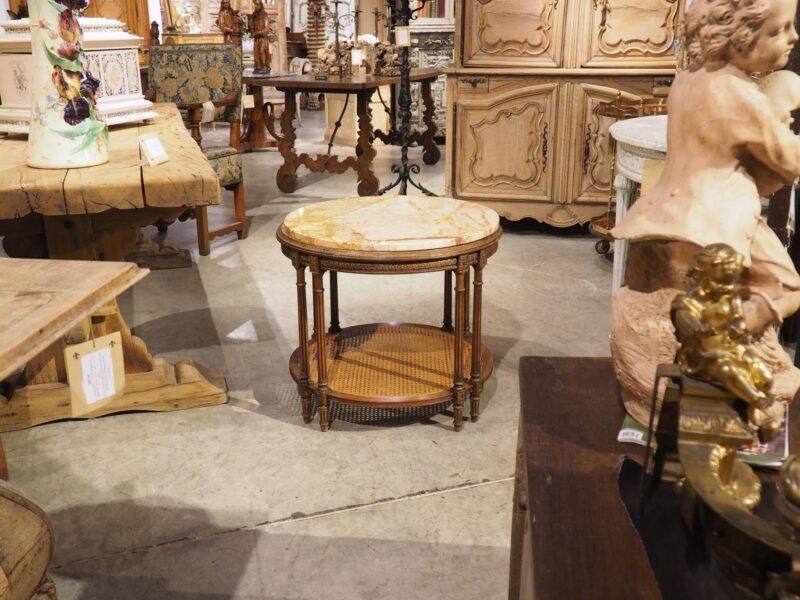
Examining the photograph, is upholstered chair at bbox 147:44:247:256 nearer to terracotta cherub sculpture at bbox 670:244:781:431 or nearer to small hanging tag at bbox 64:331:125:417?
small hanging tag at bbox 64:331:125:417

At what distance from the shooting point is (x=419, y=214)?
95.5 inches

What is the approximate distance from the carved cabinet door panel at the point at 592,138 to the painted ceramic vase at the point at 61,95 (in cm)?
289

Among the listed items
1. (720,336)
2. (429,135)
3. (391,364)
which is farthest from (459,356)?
(429,135)

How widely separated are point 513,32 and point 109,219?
2.80 metres

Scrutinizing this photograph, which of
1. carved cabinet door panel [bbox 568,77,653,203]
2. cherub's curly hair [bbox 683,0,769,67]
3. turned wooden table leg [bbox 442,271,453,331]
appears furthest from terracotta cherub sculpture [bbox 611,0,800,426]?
carved cabinet door panel [bbox 568,77,653,203]

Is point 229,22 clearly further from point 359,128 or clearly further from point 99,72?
point 99,72

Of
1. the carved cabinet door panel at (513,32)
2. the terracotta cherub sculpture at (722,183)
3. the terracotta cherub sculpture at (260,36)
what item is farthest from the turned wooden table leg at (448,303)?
the terracotta cherub sculpture at (260,36)

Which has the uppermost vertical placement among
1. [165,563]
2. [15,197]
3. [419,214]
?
[15,197]

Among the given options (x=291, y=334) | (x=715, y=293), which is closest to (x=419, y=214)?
(x=291, y=334)

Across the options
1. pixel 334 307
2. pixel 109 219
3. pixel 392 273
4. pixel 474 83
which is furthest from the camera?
pixel 474 83

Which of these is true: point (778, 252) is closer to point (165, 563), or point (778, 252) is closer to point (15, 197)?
point (165, 563)

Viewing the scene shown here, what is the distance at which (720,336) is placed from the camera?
71 cm

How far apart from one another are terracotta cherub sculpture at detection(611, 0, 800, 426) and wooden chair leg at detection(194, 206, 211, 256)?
3.47 metres

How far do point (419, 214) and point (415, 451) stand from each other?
72cm
